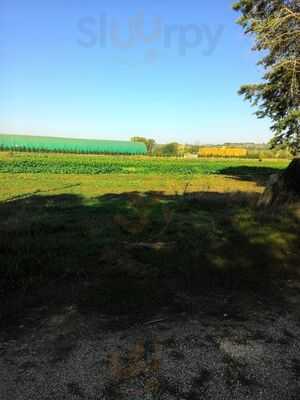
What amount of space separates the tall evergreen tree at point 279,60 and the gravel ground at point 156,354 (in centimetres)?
1071

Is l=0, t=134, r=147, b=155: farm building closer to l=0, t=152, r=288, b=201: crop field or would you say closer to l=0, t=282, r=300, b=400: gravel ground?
l=0, t=152, r=288, b=201: crop field

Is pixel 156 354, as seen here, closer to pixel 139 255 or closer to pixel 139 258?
pixel 139 258

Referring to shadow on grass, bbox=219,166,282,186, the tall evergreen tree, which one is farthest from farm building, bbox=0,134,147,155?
the tall evergreen tree

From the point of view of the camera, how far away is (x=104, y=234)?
6887 mm

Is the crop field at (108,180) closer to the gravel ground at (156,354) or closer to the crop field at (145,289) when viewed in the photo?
the crop field at (145,289)

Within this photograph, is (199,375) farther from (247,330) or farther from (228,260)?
(228,260)

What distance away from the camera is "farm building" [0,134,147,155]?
72062 mm

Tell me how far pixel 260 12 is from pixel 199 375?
1813cm

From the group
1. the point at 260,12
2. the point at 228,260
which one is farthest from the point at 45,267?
the point at 260,12

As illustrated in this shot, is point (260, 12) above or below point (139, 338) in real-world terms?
above

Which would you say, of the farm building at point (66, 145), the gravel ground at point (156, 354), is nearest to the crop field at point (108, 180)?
the gravel ground at point (156, 354)

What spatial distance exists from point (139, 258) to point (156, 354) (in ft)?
8.73

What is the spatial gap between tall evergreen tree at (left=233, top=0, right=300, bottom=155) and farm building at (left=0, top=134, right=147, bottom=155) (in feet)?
212

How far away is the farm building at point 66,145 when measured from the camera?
72.1 m
